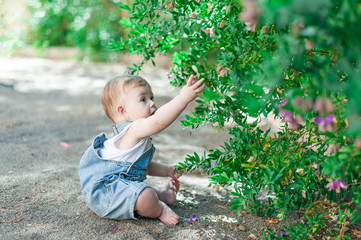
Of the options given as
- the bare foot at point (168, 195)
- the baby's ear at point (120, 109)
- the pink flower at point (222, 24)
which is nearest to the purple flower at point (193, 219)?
the bare foot at point (168, 195)

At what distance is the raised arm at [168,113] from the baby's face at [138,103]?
12 centimetres

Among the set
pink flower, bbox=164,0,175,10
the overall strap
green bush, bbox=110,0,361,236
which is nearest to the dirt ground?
green bush, bbox=110,0,361,236

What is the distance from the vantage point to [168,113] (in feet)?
6.64

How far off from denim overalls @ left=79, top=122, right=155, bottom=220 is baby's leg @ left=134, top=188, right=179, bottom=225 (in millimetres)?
28

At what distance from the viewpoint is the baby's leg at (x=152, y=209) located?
6.91 ft

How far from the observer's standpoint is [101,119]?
4.66 metres

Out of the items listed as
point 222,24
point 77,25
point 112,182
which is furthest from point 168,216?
point 77,25

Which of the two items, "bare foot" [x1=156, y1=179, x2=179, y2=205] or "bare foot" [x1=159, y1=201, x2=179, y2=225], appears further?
"bare foot" [x1=156, y1=179, x2=179, y2=205]

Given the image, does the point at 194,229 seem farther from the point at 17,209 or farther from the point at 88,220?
the point at 17,209

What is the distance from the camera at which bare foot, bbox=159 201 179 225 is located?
213cm

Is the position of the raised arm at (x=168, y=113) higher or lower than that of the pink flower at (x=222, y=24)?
lower

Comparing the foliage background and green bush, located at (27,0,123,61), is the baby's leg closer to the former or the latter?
the foliage background

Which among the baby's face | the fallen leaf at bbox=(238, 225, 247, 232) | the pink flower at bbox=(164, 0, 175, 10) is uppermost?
the pink flower at bbox=(164, 0, 175, 10)

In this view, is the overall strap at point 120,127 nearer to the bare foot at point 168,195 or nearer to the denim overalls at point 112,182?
the denim overalls at point 112,182
